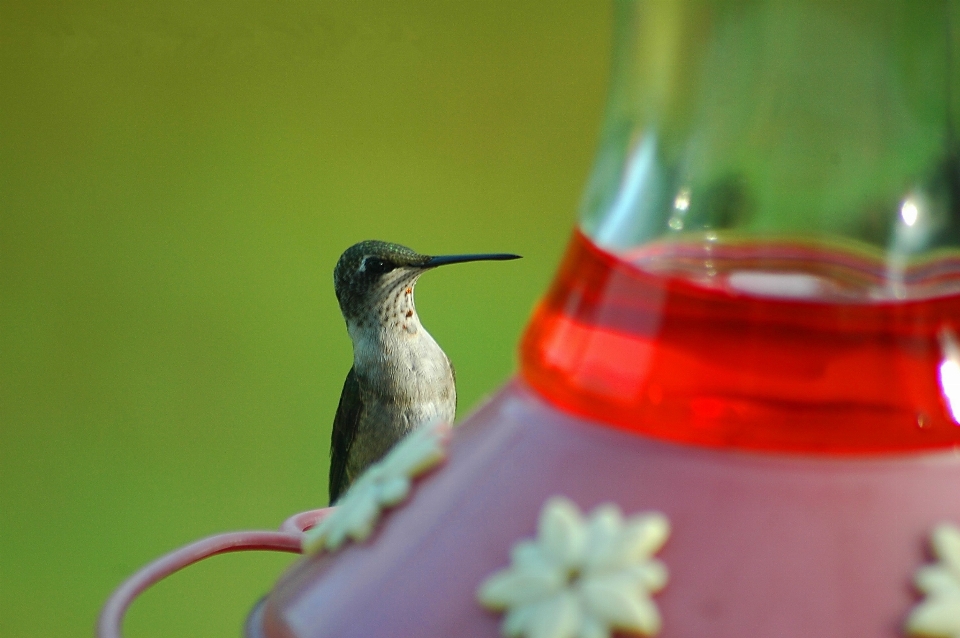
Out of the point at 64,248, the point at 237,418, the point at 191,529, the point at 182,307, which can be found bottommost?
the point at 191,529

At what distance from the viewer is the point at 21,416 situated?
295 centimetres

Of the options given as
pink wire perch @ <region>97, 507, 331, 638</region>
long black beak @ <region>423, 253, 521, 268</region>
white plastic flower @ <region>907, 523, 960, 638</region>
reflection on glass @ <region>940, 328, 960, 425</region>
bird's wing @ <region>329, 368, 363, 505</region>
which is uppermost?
reflection on glass @ <region>940, 328, 960, 425</region>

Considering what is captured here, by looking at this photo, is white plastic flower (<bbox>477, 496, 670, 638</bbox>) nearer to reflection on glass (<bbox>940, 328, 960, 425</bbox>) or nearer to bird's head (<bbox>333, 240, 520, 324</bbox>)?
reflection on glass (<bbox>940, 328, 960, 425</bbox>)

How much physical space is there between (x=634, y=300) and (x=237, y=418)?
2681 millimetres

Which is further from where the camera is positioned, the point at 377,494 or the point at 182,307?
the point at 182,307

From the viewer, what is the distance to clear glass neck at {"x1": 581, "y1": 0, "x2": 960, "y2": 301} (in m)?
0.42

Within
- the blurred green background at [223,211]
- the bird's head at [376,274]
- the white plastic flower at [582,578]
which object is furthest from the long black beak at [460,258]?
the white plastic flower at [582,578]

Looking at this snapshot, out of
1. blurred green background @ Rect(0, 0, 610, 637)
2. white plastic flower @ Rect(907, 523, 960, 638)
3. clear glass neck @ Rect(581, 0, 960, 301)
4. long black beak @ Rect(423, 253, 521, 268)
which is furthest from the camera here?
blurred green background @ Rect(0, 0, 610, 637)

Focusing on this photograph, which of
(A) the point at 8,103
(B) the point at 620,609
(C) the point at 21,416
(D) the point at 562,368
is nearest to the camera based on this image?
(B) the point at 620,609

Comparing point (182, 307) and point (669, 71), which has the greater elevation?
point (669, 71)

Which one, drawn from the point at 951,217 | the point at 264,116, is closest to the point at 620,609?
the point at 951,217

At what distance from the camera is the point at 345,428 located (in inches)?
79.0

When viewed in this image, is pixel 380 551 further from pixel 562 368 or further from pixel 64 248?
pixel 64 248

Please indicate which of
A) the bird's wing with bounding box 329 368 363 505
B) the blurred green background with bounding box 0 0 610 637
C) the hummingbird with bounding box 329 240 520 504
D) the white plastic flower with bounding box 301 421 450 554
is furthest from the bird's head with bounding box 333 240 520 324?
the white plastic flower with bounding box 301 421 450 554
